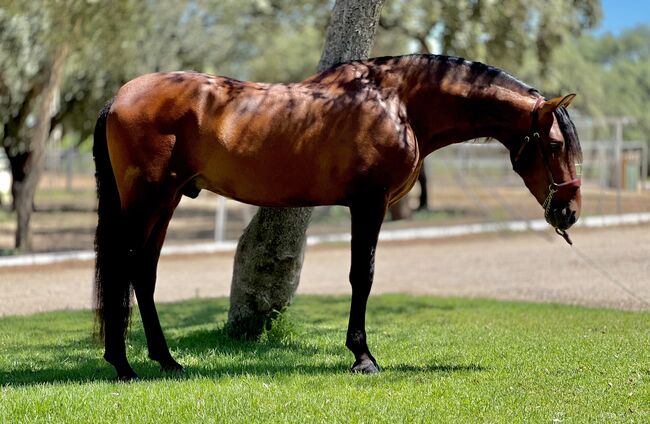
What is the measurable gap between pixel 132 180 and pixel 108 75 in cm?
1591

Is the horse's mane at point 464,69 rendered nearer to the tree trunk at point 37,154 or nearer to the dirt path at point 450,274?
the dirt path at point 450,274

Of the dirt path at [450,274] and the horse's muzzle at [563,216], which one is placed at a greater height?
the horse's muzzle at [563,216]

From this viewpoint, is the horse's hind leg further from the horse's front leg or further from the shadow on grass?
the horse's front leg

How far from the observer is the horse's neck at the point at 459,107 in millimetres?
6086

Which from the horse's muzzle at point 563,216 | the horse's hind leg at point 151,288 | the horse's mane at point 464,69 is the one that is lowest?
the horse's hind leg at point 151,288

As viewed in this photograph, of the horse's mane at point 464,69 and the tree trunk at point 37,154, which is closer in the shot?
the horse's mane at point 464,69

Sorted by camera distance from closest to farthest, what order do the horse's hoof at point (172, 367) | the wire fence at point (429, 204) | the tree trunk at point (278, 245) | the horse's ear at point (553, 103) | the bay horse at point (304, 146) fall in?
the horse's ear at point (553, 103)
the bay horse at point (304, 146)
the horse's hoof at point (172, 367)
the tree trunk at point (278, 245)
the wire fence at point (429, 204)

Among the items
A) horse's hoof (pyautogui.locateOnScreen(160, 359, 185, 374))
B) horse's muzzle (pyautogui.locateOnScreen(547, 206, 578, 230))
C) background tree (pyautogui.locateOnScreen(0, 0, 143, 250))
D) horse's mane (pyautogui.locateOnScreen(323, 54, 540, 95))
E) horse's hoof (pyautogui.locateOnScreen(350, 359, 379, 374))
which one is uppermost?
background tree (pyautogui.locateOnScreen(0, 0, 143, 250))

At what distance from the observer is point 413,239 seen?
19906 mm

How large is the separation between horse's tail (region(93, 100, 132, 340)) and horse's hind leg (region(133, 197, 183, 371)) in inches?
3.5

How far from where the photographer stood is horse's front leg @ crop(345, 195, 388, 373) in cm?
598

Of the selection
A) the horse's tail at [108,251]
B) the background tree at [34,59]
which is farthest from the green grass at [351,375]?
the background tree at [34,59]

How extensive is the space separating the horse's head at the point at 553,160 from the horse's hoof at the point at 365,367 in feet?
5.19

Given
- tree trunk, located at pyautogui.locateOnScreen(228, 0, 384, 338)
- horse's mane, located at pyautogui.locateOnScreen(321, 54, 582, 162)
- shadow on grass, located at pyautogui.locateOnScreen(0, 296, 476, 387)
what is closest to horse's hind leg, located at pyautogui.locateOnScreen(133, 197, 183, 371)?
shadow on grass, located at pyautogui.locateOnScreen(0, 296, 476, 387)
